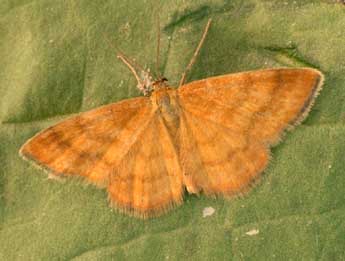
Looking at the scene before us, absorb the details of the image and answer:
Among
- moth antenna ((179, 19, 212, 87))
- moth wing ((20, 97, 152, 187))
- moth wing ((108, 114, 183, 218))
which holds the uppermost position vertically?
moth antenna ((179, 19, 212, 87))

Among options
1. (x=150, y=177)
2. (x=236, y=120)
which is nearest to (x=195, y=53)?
(x=236, y=120)

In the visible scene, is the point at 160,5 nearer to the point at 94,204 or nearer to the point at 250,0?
the point at 250,0

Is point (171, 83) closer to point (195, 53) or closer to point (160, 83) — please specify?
point (160, 83)

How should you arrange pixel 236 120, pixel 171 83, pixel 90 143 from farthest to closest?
pixel 171 83 → pixel 90 143 → pixel 236 120

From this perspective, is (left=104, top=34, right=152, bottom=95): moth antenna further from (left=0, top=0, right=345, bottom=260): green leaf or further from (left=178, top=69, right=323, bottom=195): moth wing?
(left=178, top=69, right=323, bottom=195): moth wing

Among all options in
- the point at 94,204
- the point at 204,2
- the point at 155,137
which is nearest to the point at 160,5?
the point at 204,2

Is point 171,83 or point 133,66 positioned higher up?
point 133,66

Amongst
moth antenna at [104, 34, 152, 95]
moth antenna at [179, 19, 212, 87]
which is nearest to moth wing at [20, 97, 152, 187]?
moth antenna at [104, 34, 152, 95]

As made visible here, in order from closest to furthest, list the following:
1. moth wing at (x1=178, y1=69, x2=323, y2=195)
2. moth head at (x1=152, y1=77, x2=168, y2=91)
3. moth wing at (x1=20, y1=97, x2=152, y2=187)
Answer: moth wing at (x1=178, y1=69, x2=323, y2=195)
moth wing at (x1=20, y1=97, x2=152, y2=187)
moth head at (x1=152, y1=77, x2=168, y2=91)
